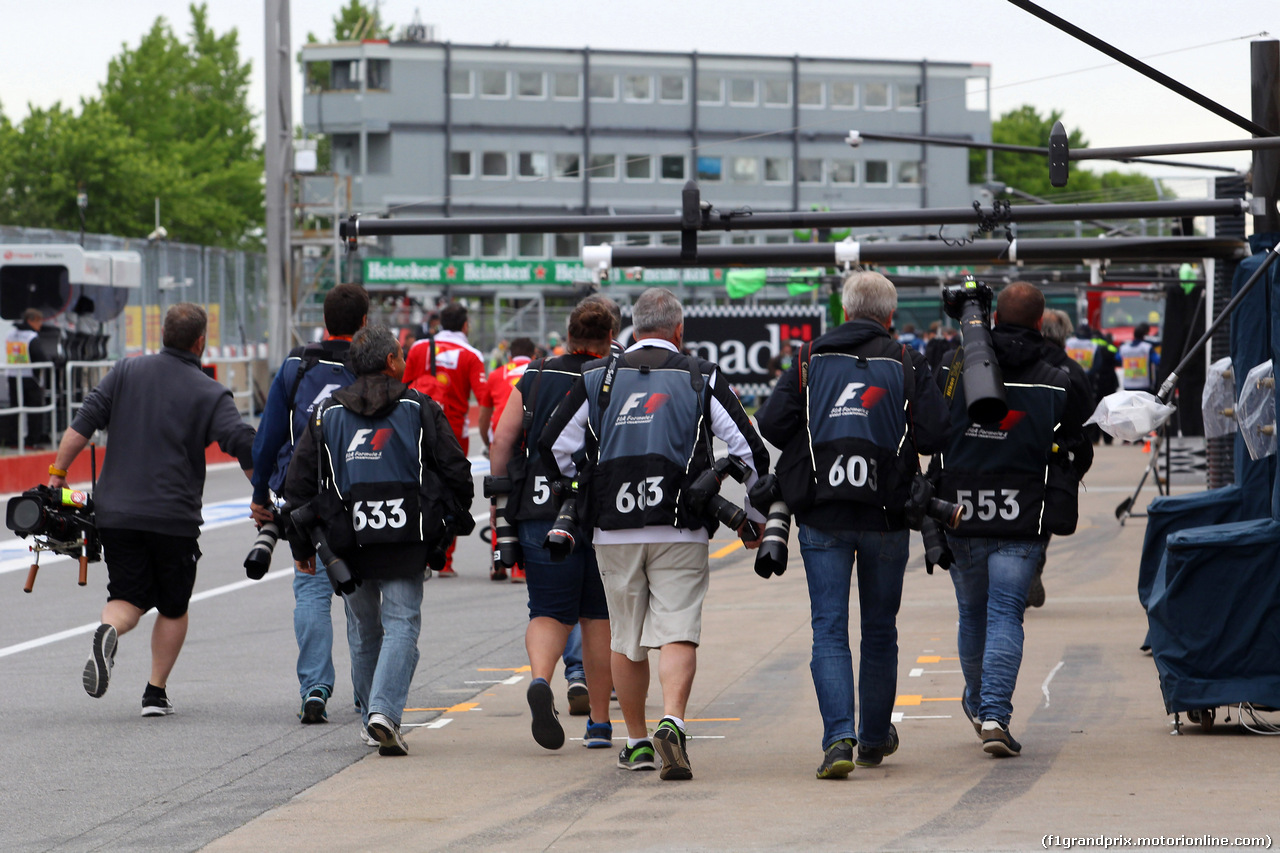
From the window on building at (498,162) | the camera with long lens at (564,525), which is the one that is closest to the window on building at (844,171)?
the window on building at (498,162)

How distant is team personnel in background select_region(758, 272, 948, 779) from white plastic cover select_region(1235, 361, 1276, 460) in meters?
2.11

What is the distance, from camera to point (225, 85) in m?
74.8

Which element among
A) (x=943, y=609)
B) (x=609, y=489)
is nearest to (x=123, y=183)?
(x=943, y=609)

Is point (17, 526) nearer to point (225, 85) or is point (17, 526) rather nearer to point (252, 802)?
point (252, 802)

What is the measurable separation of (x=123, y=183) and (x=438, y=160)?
86.4 ft

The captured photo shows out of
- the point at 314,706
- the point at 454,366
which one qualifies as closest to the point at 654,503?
the point at 314,706

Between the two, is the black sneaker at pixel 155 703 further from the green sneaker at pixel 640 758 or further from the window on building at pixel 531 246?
the window on building at pixel 531 246

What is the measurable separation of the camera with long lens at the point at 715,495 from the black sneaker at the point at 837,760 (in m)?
0.88

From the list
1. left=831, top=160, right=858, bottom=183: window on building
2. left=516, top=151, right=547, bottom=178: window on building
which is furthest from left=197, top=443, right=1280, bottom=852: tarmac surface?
left=831, top=160, right=858, bottom=183: window on building

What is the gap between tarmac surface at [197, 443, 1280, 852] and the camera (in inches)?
222

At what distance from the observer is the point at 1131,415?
7.24 metres

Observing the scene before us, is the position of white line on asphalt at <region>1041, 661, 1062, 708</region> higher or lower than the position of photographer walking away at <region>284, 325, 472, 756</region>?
lower

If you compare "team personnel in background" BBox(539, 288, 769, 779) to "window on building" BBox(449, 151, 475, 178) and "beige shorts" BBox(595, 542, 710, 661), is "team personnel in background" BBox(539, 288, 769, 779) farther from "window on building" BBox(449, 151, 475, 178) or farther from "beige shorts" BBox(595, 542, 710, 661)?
"window on building" BBox(449, 151, 475, 178)

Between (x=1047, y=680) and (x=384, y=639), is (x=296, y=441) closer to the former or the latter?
(x=384, y=639)
